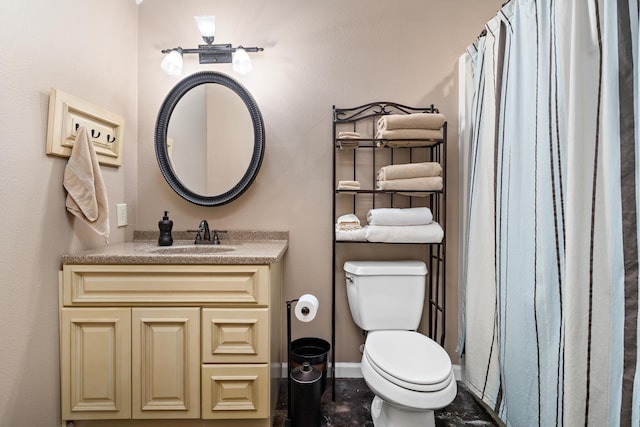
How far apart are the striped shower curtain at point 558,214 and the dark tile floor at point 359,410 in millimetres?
129

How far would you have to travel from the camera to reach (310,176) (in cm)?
204

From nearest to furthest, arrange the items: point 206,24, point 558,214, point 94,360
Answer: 1. point 558,214
2. point 94,360
3. point 206,24

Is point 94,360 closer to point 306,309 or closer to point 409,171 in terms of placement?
point 306,309

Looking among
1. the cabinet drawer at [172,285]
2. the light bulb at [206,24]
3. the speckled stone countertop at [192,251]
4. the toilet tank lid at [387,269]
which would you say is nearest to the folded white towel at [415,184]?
the toilet tank lid at [387,269]

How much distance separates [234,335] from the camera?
1450 millimetres

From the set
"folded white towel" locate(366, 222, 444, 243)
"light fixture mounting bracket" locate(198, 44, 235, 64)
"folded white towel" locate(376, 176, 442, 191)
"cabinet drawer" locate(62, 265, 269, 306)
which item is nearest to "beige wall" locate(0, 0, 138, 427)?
"cabinet drawer" locate(62, 265, 269, 306)

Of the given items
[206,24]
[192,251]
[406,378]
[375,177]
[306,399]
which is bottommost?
[306,399]

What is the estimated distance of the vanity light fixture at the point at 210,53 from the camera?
1.89 metres

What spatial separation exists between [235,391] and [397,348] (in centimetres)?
74

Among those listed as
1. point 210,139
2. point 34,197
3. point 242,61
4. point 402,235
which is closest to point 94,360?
point 34,197

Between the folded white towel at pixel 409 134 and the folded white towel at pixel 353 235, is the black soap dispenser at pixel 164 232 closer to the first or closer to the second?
the folded white towel at pixel 353 235

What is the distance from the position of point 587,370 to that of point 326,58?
1.89 meters

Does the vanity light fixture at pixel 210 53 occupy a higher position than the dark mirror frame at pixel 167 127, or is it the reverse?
the vanity light fixture at pixel 210 53

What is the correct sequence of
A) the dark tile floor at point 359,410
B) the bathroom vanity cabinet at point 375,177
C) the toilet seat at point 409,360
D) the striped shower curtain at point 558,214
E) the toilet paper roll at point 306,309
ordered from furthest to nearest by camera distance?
the bathroom vanity cabinet at point 375,177 < the dark tile floor at point 359,410 < the toilet paper roll at point 306,309 < the toilet seat at point 409,360 < the striped shower curtain at point 558,214
